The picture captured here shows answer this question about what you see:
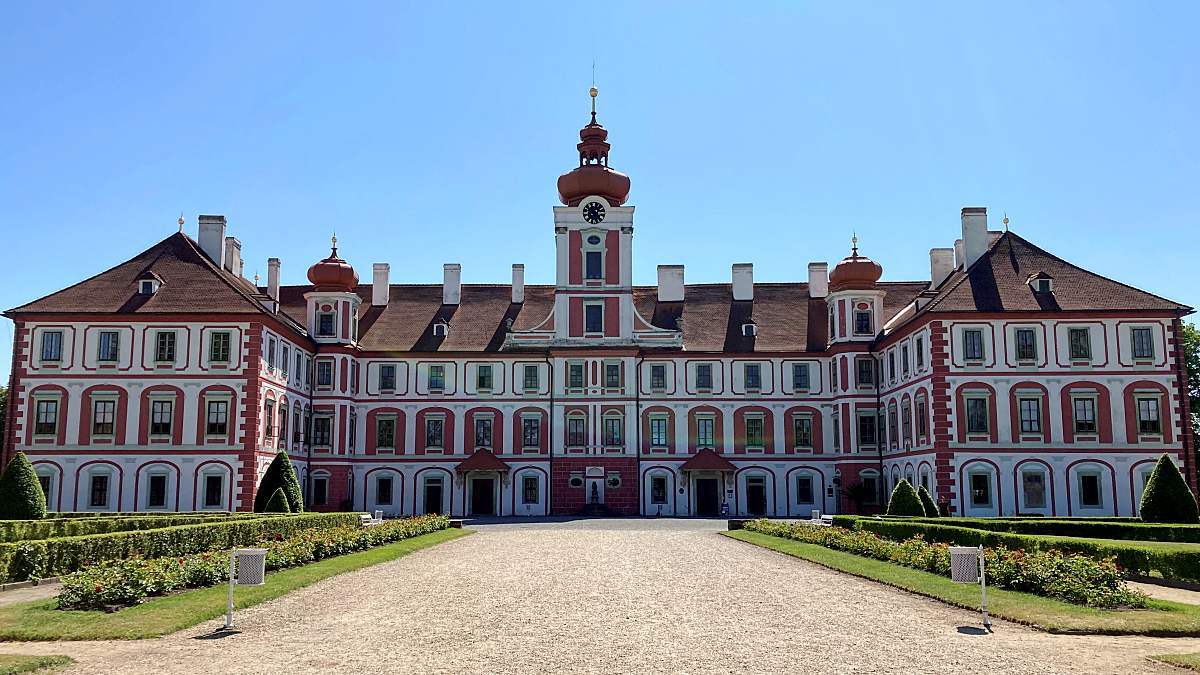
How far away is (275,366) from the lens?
45219 mm

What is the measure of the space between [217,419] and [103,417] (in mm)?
4438

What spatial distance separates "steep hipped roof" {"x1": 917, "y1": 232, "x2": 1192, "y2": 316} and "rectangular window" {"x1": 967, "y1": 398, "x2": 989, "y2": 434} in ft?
12.0

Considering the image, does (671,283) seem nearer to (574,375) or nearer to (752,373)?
(752,373)

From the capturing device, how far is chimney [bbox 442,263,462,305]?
2299 inches

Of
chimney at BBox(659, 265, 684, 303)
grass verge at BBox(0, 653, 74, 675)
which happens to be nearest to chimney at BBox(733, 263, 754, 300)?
chimney at BBox(659, 265, 684, 303)

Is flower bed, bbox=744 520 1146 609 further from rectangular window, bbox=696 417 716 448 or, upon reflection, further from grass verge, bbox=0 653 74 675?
rectangular window, bbox=696 417 716 448

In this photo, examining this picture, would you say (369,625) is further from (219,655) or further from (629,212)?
(629,212)

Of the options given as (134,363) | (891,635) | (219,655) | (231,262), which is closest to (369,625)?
(219,655)

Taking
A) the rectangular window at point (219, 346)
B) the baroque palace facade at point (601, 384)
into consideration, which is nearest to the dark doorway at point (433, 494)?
the baroque palace facade at point (601, 384)

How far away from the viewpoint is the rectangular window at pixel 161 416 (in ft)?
137

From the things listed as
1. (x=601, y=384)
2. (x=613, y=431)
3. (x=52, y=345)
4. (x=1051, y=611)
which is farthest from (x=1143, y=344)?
(x=52, y=345)

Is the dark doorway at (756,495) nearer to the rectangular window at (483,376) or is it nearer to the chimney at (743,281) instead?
the chimney at (743,281)

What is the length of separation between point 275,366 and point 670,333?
2019cm

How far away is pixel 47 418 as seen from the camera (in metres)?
41.8
